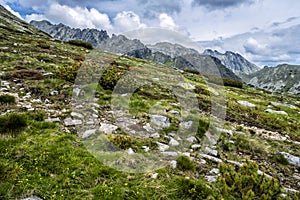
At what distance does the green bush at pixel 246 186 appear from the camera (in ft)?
26.3

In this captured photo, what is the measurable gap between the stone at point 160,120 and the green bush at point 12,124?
6.17 m

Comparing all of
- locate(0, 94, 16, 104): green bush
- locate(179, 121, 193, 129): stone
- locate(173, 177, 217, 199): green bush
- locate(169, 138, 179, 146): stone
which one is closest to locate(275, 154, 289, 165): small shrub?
locate(179, 121, 193, 129): stone

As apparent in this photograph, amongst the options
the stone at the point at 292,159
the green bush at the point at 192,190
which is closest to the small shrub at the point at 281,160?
the stone at the point at 292,159

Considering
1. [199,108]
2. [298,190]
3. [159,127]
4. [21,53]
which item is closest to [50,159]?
[159,127]

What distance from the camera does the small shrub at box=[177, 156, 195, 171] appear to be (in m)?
9.34

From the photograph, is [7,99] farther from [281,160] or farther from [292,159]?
[292,159]

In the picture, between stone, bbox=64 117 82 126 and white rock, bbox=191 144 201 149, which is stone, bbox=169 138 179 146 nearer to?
white rock, bbox=191 144 201 149

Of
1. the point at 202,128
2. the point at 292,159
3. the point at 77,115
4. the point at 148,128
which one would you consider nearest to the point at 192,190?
the point at 148,128

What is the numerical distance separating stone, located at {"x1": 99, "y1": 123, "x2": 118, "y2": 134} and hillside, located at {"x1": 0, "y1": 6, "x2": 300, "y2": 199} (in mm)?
45

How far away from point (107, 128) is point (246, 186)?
635 cm

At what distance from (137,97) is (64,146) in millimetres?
8372

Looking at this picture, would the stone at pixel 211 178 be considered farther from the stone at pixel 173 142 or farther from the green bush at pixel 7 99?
the green bush at pixel 7 99

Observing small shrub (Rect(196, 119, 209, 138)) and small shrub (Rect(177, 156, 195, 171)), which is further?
small shrub (Rect(196, 119, 209, 138))

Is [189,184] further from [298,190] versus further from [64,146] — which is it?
[64,146]
